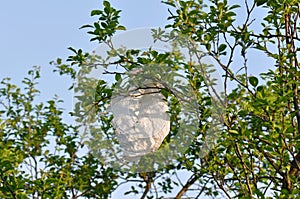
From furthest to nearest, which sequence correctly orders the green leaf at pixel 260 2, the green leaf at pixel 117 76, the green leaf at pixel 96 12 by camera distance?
1. the green leaf at pixel 260 2
2. the green leaf at pixel 96 12
3. the green leaf at pixel 117 76

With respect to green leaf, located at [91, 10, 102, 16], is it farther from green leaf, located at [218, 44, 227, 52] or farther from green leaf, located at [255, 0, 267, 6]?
green leaf, located at [255, 0, 267, 6]

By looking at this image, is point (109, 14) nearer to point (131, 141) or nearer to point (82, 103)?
Answer: point (82, 103)

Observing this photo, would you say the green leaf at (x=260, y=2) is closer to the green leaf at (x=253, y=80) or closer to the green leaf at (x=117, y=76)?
the green leaf at (x=253, y=80)

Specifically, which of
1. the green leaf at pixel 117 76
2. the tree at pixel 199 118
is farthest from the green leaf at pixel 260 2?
the green leaf at pixel 117 76

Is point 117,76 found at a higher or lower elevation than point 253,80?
lower

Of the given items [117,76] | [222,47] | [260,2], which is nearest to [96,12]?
[222,47]

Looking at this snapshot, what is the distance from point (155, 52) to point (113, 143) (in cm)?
35

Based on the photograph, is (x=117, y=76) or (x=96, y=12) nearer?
(x=117, y=76)

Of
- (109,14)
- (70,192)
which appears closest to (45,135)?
(70,192)

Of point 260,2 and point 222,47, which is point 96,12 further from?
point 260,2

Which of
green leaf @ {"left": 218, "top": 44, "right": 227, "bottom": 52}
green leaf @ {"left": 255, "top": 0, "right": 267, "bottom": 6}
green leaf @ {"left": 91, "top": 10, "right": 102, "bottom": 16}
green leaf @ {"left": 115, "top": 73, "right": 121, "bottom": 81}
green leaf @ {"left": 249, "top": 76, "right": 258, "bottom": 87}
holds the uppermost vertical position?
green leaf @ {"left": 255, "top": 0, "right": 267, "bottom": 6}

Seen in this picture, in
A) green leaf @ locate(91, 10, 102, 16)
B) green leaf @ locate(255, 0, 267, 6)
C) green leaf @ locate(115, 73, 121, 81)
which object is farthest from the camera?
green leaf @ locate(255, 0, 267, 6)

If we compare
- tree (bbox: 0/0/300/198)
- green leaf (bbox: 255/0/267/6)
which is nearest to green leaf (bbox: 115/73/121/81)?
tree (bbox: 0/0/300/198)

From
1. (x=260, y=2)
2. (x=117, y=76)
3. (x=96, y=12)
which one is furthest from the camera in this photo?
(x=260, y=2)
